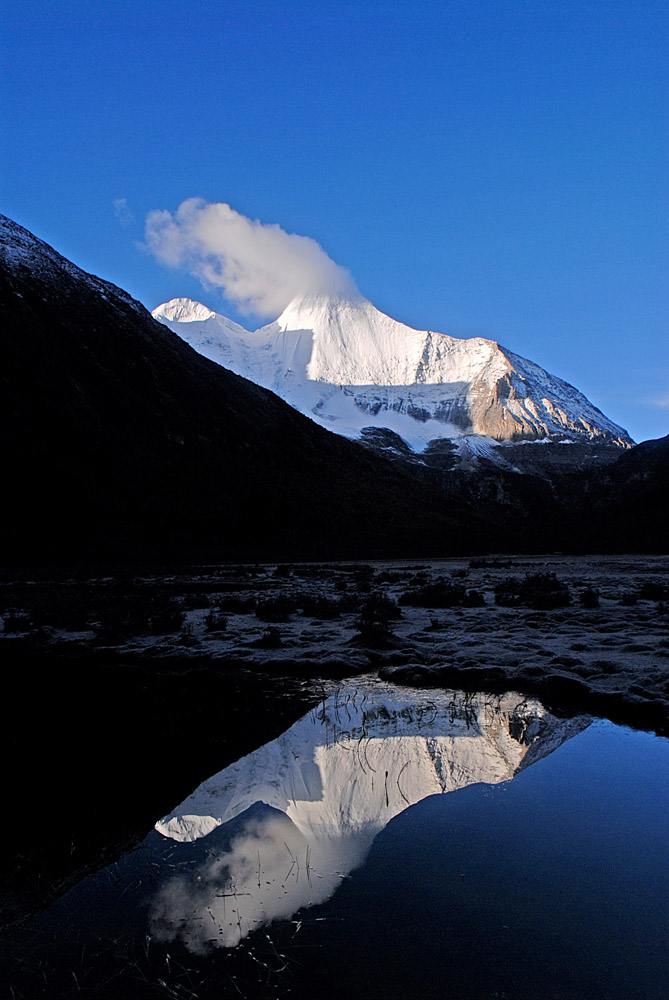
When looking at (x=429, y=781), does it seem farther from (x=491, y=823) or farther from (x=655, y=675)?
(x=655, y=675)

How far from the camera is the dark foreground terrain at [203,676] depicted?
5309 mm

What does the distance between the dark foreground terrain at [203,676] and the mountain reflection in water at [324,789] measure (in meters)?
0.48

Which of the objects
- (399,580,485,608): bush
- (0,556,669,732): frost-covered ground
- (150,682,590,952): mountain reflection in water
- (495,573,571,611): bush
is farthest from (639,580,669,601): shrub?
(150,682,590,952): mountain reflection in water

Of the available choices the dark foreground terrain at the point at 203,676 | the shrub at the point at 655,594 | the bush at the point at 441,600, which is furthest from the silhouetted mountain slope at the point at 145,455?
the shrub at the point at 655,594

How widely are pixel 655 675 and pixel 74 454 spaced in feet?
211

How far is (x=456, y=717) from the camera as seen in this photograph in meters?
7.95

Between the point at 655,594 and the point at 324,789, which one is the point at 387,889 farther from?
the point at 655,594

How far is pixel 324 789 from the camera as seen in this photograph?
583 centimetres

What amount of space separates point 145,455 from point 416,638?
6411 centimetres

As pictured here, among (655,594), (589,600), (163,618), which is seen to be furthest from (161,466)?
(589,600)

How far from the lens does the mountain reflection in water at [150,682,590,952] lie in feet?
12.8

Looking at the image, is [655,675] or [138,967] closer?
[138,967]

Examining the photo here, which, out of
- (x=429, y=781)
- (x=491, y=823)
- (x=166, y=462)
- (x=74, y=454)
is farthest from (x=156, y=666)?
(x=166, y=462)

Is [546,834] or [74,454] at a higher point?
[74,454]
